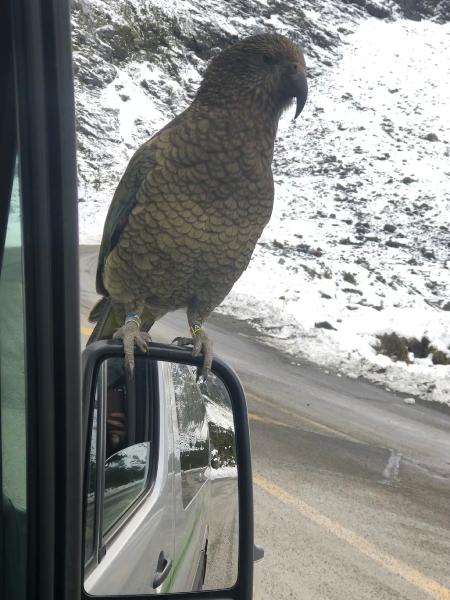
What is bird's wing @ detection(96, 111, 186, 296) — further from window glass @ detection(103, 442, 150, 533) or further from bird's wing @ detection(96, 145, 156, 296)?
window glass @ detection(103, 442, 150, 533)

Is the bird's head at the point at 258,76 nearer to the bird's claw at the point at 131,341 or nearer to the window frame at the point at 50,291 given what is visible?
the bird's claw at the point at 131,341

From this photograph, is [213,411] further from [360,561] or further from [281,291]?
[281,291]

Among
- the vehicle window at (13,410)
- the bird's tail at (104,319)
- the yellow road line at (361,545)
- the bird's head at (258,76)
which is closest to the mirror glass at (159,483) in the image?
the vehicle window at (13,410)

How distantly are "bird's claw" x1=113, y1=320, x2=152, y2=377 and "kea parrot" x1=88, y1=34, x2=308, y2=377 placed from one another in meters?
0.07

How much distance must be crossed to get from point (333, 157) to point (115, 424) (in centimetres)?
3225

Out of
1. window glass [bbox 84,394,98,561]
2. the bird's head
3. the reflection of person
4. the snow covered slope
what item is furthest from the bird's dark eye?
window glass [bbox 84,394,98,561]

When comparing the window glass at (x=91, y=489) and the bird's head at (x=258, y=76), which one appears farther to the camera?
the bird's head at (x=258, y=76)

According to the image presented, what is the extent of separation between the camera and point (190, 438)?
1.76 metres

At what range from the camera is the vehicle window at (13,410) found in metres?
0.87

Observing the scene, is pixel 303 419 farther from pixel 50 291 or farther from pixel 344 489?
pixel 50 291

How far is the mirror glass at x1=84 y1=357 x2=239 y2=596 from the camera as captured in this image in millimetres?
1298

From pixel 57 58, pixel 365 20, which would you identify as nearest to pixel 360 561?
pixel 57 58

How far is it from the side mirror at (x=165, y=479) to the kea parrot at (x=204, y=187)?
219mm

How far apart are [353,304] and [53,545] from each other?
12427 millimetres
